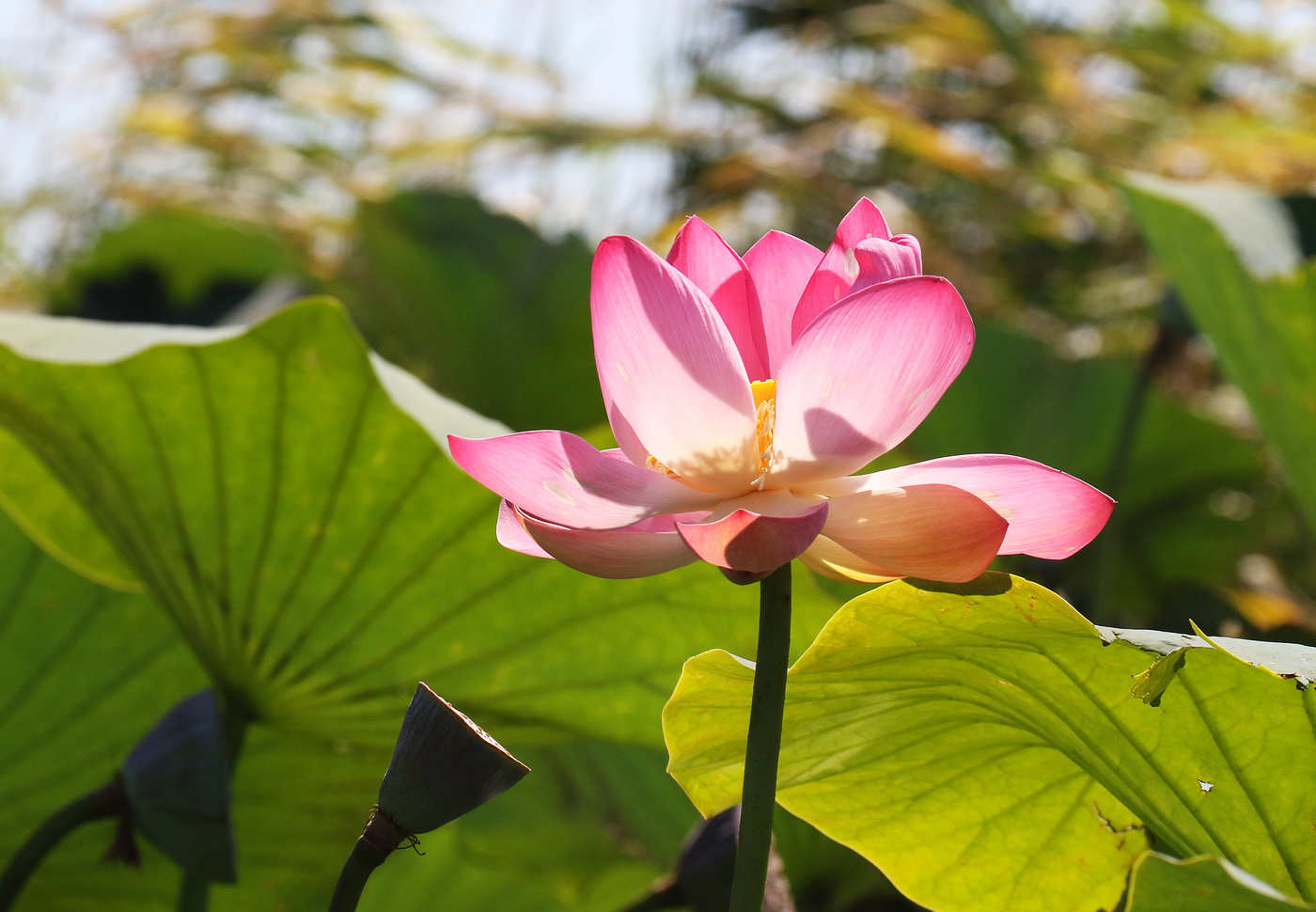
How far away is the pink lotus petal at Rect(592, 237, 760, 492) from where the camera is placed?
0.83 feet

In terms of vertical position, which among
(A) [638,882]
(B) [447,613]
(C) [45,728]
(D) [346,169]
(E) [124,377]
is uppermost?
(E) [124,377]

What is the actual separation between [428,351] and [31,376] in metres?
0.91

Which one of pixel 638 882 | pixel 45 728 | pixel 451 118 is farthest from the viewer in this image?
pixel 451 118

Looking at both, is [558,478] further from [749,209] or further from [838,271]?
[749,209]

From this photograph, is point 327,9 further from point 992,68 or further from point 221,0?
point 992,68

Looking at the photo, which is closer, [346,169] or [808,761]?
[808,761]

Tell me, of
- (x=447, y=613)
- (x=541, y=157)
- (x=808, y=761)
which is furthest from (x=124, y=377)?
(x=541, y=157)

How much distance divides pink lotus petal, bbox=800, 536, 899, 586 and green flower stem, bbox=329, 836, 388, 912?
125 mm

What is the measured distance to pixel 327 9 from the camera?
189cm

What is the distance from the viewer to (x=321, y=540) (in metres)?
0.50

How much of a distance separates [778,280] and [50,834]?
33 centimetres

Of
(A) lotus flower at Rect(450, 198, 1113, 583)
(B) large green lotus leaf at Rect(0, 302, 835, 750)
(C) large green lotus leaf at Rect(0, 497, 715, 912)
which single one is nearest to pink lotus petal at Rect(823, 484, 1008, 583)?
(A) lotus flower at Rect(450, 198, 1113, 583)

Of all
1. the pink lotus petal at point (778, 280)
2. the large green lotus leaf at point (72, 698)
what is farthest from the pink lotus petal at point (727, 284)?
the large green lotus leaf at point (72, 698)

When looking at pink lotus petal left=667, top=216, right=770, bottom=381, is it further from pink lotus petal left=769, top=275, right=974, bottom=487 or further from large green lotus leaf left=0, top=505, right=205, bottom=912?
large green lotus leaf left=0, top=505, right=205, bottom=912
